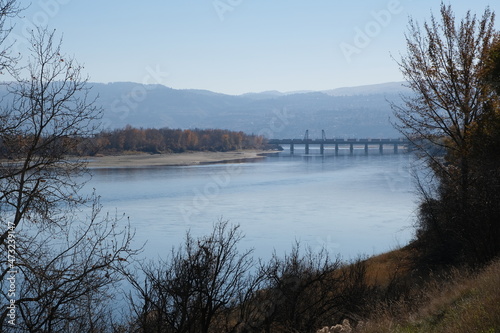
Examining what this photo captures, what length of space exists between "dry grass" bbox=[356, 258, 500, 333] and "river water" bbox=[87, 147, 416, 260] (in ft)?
36.0

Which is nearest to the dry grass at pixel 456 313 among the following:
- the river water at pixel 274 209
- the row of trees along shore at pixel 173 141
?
the river water at pixel 274 209

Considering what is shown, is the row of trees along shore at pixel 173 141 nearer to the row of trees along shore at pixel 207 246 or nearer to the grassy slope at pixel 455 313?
the row of trees along shore at pixel 207 246

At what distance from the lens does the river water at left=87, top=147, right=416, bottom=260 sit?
70.4 ft

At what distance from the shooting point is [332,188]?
1591 inches

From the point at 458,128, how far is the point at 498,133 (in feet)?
5.35

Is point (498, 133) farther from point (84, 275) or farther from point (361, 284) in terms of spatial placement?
point (84, 275)

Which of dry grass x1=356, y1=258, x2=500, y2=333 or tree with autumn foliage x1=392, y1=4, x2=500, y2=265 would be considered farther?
tree with autumn foliage x1=392, y1=4, x2=500, y2=265

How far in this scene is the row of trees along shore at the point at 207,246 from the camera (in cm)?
795

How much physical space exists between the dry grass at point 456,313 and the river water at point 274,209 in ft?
36.0

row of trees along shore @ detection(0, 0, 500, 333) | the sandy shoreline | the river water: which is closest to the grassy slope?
row of trees along shore @ detection(0, 0, 500, 333)

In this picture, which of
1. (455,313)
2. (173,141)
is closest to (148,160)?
(173,141)

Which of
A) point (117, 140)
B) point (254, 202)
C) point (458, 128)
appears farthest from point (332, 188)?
point (117, 140)

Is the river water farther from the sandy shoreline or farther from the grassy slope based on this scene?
the sandy shoreline

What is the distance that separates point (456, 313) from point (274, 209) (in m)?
23.4
